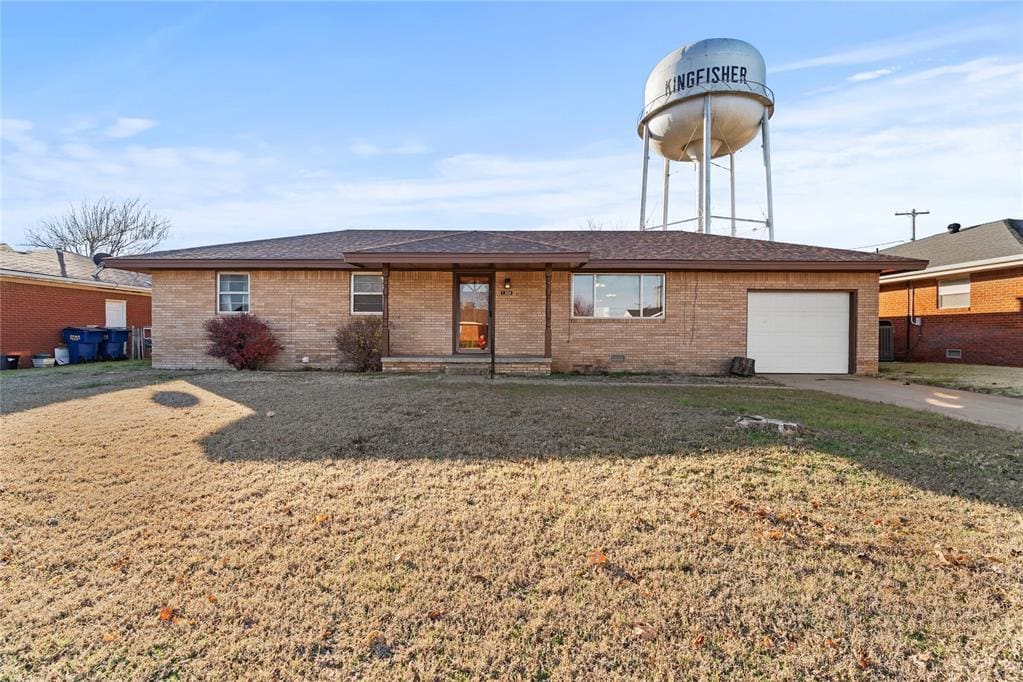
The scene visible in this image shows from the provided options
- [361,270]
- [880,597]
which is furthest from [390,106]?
[880,597]

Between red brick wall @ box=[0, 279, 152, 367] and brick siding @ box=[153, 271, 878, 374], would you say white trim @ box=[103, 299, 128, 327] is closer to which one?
red brick wall @ box=[0, 279, 152, 367]

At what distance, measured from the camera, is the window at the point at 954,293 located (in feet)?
45.5

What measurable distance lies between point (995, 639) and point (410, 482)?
3487 mm

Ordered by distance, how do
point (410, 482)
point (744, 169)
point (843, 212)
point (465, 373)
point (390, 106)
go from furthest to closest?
point (744, 169) → point (843, 212) → point (390, 106) → point (465, 373) → point (410, 482)

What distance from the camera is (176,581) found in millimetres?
2551

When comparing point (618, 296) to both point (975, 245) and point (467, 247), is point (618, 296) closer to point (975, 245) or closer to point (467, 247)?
point (467, 247)

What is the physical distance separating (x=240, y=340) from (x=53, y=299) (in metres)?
8.35

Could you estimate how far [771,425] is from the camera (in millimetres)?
5391

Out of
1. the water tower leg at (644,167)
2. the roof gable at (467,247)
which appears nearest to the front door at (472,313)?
the roof gable at (467,247)

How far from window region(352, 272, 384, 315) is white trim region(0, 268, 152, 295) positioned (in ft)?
32.9

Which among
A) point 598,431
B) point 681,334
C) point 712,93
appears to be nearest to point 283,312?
point 598,431

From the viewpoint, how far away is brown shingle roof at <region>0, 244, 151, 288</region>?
14258 millimetres

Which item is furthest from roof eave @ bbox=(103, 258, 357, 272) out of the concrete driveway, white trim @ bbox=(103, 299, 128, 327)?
the concrete driveway

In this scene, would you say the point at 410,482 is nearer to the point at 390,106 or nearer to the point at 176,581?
the point at 176,581
